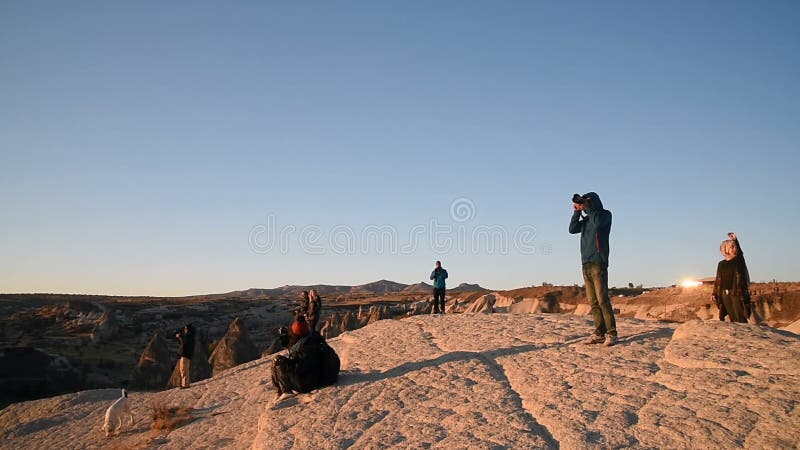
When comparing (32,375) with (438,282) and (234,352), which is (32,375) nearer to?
(234,352)

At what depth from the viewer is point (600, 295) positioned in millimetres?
7309

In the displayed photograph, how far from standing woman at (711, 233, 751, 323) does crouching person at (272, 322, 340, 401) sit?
6.04 m

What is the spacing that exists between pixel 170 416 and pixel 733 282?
29.5ft

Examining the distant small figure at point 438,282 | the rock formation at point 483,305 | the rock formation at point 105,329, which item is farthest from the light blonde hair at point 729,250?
the rock formation at point 105,329

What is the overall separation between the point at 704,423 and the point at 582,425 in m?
1.00

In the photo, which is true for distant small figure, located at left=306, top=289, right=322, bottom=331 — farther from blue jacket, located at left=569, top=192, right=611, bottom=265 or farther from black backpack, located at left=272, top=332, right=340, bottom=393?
blue jacket, located at left=569, top=192, right=611, bottom=265

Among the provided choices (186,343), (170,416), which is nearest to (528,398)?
(170,416)

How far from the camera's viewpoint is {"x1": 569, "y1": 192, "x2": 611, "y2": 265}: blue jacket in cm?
729

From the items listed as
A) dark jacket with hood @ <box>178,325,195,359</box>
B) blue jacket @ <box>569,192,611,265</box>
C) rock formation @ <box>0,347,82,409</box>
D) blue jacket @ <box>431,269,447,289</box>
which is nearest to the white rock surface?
blue jacket @ <box>569,192,611,265</box>

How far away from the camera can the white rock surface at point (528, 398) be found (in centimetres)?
497

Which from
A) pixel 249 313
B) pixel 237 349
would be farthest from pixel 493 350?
pixel 249 313

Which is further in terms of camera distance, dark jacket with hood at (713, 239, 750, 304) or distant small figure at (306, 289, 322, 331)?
distant small figure at (306, 289, 322, 331)

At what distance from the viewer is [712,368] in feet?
19.6

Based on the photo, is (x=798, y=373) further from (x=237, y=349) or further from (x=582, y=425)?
(x=237, y=349)
